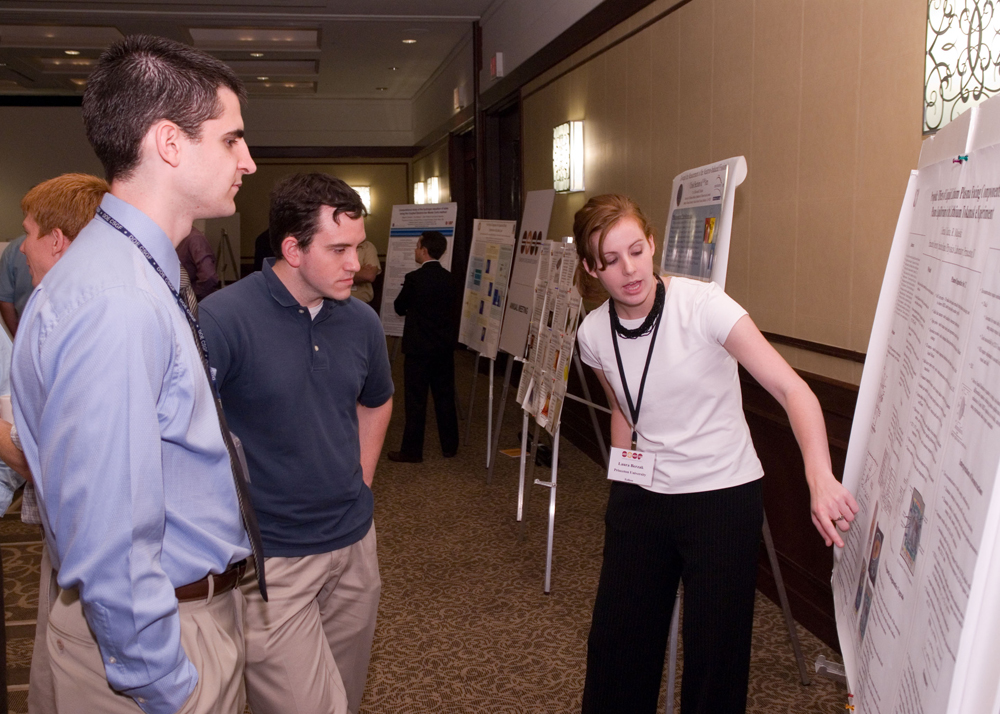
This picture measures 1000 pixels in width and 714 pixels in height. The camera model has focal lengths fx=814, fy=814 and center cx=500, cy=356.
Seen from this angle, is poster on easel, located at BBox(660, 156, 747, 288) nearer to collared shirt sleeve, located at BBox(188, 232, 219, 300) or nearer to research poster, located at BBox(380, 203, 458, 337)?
collared shirt sleeve, located at BBox(188, 232, 219, 300)

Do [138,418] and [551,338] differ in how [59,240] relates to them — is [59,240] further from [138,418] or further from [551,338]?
[551,338]

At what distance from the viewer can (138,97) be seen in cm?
113

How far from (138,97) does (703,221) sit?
2.20 metres

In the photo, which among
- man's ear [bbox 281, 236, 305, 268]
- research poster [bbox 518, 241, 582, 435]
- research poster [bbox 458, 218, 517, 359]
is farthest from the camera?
research poster [bbox 458, 218, 517, 359]

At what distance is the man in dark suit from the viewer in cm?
571

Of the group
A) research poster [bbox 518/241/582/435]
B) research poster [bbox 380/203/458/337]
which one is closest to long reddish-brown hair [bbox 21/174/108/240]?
research poster [bbox 518/241/582/435]

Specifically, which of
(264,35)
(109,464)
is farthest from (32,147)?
(109,464)

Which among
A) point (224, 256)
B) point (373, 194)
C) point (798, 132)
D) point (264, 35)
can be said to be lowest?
point (224, 256)

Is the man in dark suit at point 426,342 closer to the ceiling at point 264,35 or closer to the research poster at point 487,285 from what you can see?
the research poster at point 487,285

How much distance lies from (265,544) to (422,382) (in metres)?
4.02

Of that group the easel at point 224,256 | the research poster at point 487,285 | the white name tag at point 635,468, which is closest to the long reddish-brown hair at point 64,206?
the white name tag at point 635,468

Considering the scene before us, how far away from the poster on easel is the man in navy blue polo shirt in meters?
1.34

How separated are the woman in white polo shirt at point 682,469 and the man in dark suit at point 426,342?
377 cm

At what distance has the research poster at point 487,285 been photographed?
18.0 ft
